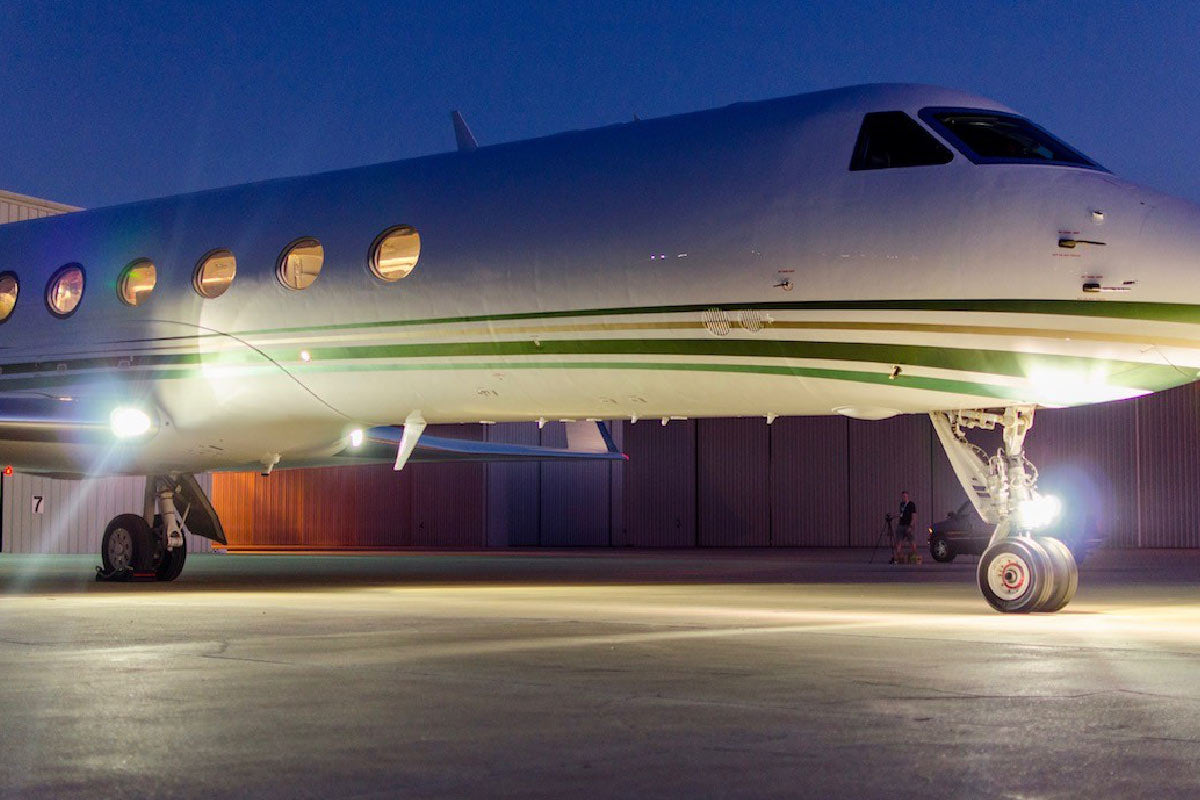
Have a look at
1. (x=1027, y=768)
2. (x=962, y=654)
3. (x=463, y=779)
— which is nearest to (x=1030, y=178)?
(x=962, y=654)

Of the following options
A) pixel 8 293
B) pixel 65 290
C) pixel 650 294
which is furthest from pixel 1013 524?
pixel 8 293

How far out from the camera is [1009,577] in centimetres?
1041

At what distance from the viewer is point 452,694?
5766 millimetres

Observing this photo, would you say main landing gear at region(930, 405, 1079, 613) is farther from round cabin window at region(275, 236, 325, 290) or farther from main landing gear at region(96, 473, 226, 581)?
main landing gear at region(96, 473, 226, 581)

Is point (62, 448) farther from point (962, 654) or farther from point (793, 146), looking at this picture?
point (962, 654)

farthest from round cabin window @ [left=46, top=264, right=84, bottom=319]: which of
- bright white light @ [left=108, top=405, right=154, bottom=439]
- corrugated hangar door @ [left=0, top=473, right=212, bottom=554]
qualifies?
corrugated hangar door @ [left=0, top=473, right=212, bottom=554]

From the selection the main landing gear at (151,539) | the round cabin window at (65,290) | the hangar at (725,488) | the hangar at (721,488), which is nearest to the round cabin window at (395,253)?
the round cabin window at (65,290)

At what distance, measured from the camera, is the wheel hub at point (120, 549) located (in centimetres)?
1667

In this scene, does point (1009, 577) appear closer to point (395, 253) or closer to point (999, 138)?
point (999, 138)

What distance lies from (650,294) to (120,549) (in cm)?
878

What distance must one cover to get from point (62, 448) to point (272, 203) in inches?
149

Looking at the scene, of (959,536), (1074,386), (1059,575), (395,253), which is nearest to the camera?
(1074,386)

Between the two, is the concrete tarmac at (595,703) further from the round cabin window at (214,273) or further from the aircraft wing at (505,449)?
the aircraft wing at (505,449)

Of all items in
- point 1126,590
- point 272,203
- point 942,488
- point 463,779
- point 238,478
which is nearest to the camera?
point 463,779
